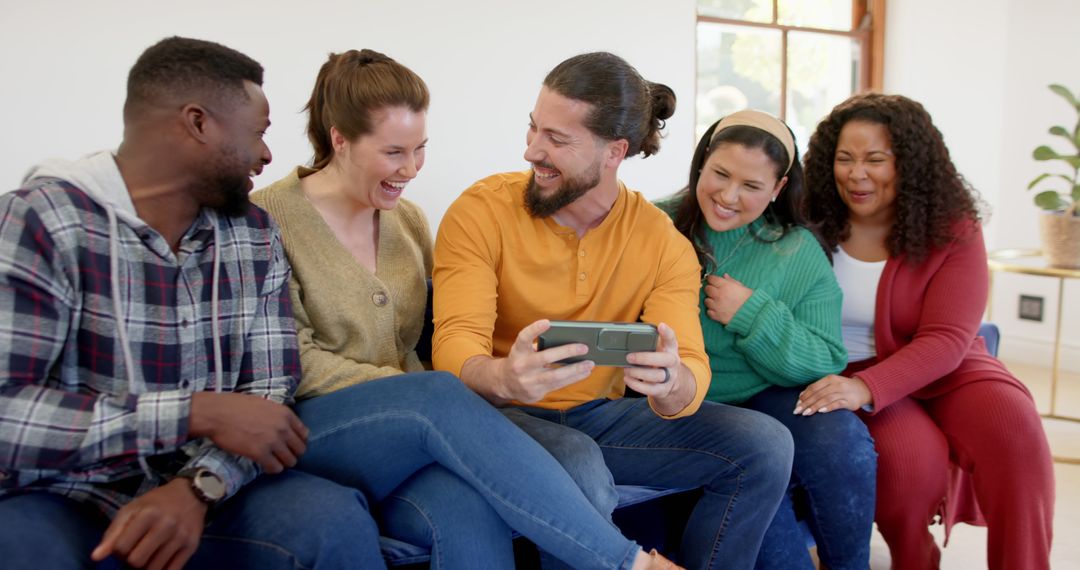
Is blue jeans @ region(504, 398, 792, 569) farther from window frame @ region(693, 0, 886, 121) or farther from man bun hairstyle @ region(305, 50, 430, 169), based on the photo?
window frame @ region(693, 0, 886, 121)

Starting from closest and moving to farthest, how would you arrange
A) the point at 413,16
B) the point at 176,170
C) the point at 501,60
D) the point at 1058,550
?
the point at 176,170 < the point at 1058,550 < the point at 413,16 < the point at 501,60

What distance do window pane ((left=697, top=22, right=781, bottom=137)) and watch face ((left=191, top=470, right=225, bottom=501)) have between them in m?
3.03

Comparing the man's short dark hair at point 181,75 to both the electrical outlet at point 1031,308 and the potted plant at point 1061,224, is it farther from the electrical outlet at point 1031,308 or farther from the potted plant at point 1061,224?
the electrical outlet at point 1031,308

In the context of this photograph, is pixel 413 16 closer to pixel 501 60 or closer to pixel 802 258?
pixel 501 60

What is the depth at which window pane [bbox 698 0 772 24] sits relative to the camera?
3.88 metres

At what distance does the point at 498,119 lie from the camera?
3104 millimetres

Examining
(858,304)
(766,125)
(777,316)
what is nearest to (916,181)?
(858,304)

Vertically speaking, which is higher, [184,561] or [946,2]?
[946,2]

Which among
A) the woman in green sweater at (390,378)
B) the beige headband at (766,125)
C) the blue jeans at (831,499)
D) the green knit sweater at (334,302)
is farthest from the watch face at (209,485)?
the beige headband at (766,125)

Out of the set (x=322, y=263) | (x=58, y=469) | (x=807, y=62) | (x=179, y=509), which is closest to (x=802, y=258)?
(x=322, y=263)

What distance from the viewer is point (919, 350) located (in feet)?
6.45

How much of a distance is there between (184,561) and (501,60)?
7.35 feet

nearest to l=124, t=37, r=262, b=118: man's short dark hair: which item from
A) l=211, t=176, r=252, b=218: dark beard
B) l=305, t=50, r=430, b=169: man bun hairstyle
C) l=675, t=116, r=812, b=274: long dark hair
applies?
l=211, t=176, r=252, b=218: dark beard

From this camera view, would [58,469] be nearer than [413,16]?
Yes
